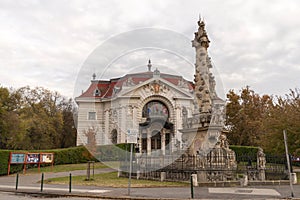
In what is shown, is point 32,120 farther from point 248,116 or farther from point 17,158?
point 248,116

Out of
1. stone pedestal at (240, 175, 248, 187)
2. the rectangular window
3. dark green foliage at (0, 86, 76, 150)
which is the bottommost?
stone pedestal at (240, 175, 248, 187)

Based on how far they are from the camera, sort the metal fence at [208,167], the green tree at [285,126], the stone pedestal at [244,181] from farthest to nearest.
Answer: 1. the green tree at [285,126]
2. the metal fence at [208,167]
3. the stone pedestal at [244,181]

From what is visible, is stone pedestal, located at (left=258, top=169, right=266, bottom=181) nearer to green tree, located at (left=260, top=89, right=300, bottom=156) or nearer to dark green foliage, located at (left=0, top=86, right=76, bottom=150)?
green tree, located at (left=260, top=89, right=300, bottom=156)

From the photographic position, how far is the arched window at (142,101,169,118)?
46.6 metres

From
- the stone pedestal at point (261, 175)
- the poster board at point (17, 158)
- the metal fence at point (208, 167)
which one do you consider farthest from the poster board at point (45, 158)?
the stone pedestal at point (261, 175)

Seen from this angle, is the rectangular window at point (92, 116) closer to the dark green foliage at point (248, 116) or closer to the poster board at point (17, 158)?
the poster board at point (17, 158)

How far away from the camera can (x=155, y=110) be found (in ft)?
156

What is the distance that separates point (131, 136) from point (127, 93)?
88.5 feet

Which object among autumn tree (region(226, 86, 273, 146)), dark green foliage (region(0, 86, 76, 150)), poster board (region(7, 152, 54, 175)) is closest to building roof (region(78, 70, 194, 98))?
dark green foliage (region(0, 86, 76, 150))

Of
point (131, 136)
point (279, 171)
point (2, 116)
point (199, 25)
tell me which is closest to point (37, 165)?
point (2, 116)

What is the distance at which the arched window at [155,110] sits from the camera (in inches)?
1834

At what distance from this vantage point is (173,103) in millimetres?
47875

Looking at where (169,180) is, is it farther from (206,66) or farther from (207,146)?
(206,66)

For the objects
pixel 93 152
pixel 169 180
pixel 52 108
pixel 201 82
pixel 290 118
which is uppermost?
pixel 52 108
